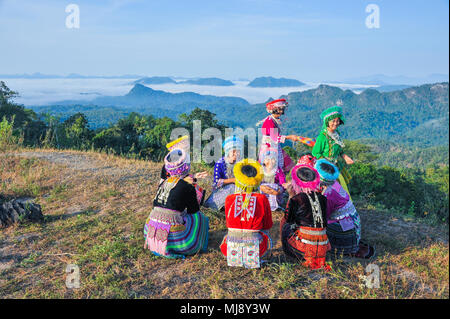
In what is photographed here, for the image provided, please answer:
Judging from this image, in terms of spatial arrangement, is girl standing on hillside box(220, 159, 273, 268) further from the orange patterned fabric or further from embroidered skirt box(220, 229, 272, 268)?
the orange patterned fabric

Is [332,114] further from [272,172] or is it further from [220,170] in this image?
[220,170]

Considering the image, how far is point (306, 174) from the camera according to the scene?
4.30m

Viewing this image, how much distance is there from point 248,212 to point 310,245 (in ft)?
3.28

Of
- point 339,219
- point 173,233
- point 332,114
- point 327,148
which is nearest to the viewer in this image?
point 173,233

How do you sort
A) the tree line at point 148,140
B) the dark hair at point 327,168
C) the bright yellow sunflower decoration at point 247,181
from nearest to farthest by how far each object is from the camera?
1. the bright yellow sunflower decoration at point 247,181
2. the dark hair at point 327,168
3. the tree line at point 148,140

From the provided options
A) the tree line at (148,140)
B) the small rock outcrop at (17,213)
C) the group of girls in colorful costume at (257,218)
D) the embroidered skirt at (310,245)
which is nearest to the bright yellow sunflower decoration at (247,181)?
the group of girls in colorful costume at (257,218)

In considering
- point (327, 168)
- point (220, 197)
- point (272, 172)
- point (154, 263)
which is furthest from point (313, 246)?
point (220, 197)

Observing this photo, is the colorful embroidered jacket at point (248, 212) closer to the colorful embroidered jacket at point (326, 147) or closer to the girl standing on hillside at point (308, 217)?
the girl standing on hillside at point (308, 217)

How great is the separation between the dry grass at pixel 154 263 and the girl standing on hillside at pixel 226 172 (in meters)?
0.28

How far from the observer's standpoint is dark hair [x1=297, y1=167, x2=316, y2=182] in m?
4.26

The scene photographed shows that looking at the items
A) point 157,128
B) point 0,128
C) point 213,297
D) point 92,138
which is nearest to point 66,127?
point 92,138

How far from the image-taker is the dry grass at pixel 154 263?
3982 mm

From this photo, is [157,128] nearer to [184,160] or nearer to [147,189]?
[147,189]

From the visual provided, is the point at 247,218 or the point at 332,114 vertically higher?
the point at 332,114
